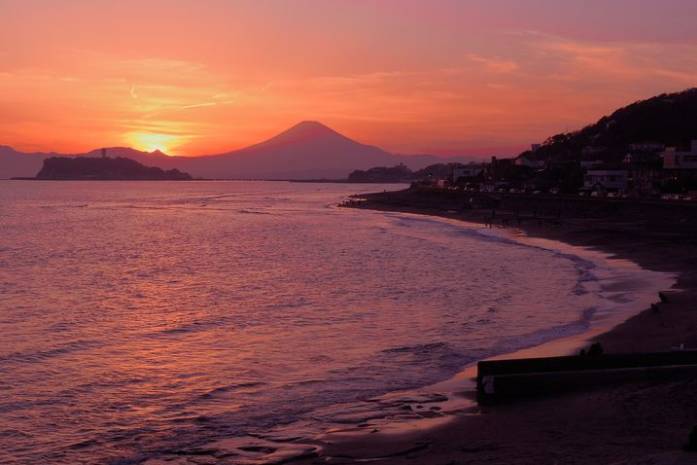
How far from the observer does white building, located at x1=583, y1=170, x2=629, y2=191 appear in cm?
9368

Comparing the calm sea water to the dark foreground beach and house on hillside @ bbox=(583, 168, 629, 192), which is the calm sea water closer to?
the dark foreground beach

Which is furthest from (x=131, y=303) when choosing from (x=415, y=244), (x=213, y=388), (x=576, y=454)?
(x=415, y=244)

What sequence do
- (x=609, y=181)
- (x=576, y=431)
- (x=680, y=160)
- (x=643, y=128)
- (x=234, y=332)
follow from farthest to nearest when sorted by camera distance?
(x=643, y=128) < (x=609, y=181) < (x=680, y=160) < (x=234, y=332) < (x=576, y=431)

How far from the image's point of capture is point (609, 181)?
9469 centimetres

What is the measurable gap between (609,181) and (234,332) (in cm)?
8579

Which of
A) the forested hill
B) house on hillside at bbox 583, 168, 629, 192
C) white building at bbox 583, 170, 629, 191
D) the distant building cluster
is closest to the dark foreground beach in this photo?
the distant building cluster

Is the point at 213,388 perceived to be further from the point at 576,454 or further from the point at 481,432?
the point at 576,454

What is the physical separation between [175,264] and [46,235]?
25.1 m

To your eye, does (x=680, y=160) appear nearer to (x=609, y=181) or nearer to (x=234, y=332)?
(x=609, y=181)

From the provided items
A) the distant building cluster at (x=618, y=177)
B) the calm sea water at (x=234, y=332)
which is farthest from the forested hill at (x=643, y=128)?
the calm sea water at (x=234, y=332)

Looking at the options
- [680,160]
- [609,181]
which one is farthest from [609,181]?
[680,160]

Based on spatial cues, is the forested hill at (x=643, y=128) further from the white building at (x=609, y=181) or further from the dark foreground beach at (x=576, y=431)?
the dark foreground beach at (x=576, y=431)

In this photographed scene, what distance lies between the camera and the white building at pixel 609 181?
93.7 metres

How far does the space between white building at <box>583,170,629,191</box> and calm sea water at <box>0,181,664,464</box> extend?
5798cm
